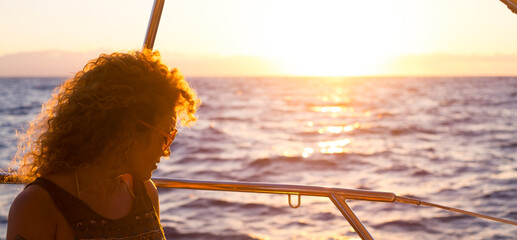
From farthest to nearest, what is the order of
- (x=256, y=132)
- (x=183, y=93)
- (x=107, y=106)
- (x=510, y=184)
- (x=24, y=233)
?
(x=256, y=132) < (x=510, y=184) < (x=183, y=93) < (x=107, y=106) < (x=24, y=233)

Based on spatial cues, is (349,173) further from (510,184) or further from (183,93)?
(183,93)

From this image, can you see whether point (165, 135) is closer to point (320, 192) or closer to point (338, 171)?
point (320, 192)

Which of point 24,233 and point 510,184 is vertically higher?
point 24,233

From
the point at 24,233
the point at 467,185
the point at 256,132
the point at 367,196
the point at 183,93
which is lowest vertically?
the point at 256,132

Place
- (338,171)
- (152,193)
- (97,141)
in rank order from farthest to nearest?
(338,171)
(152,193)
(97,141)

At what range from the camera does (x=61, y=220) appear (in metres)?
1.38

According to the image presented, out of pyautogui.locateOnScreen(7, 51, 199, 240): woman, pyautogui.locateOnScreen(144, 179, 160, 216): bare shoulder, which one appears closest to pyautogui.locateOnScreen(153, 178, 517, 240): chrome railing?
pyautogui.locateOnScreen(144, 179, 160, 216): bare shoulder

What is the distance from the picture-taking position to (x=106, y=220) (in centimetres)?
148

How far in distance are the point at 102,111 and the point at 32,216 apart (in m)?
0.30

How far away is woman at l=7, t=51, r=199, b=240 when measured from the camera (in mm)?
1382

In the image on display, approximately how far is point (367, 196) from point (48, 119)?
1103mm

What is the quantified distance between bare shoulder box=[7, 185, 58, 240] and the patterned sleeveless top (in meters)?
0.03

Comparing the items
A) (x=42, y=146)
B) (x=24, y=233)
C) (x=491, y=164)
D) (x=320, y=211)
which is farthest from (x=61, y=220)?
(x=491, y=164)

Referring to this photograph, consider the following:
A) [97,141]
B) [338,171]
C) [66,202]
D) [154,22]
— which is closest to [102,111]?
[97,141]
